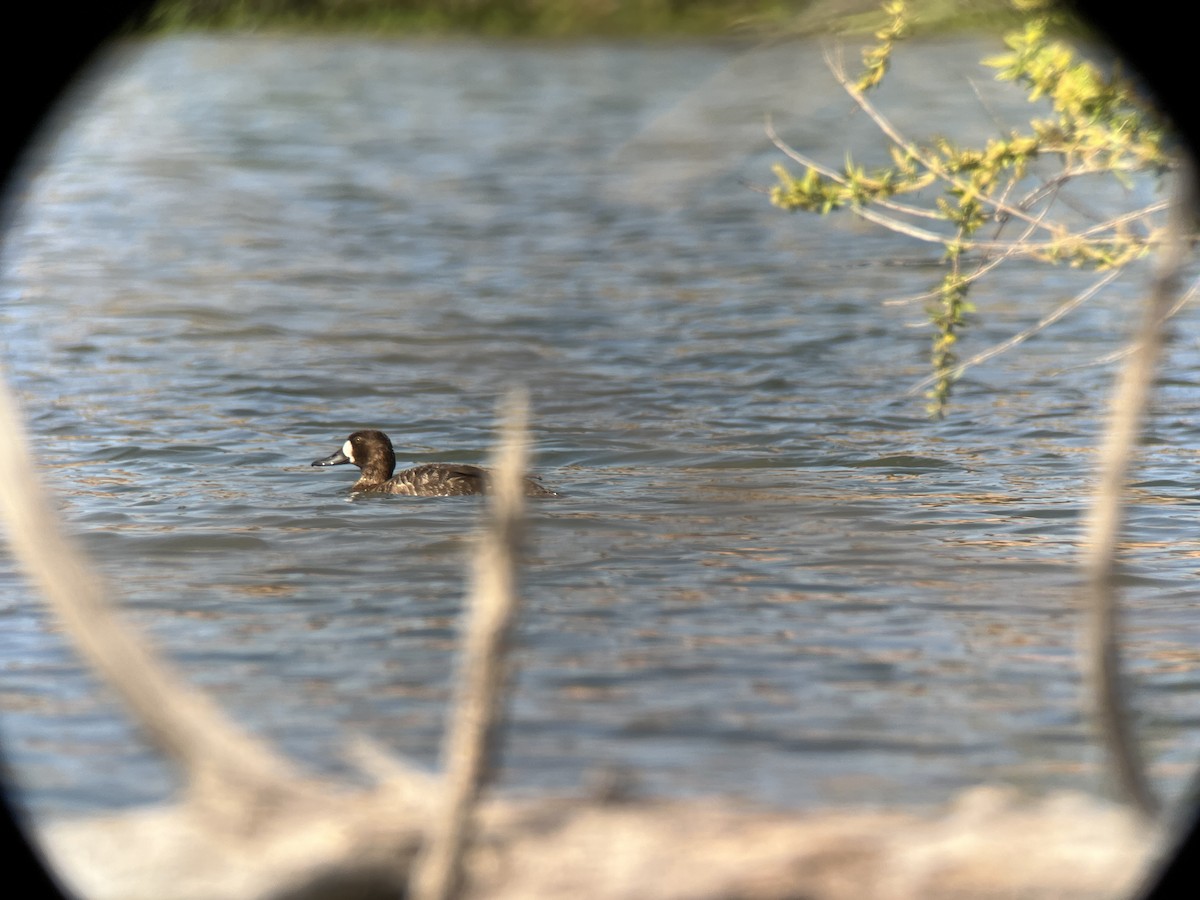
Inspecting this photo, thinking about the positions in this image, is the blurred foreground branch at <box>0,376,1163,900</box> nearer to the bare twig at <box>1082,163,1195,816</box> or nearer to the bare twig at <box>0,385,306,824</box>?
the bare twig at <box>0,385,306,824</box>

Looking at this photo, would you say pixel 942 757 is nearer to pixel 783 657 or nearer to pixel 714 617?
pixel 783 657

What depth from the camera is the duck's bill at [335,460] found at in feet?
35.2

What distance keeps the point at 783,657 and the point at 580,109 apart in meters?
23.4

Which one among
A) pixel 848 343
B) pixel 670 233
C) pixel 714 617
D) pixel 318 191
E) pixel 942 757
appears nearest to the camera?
pixel 942 757

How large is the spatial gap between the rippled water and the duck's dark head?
0.28 metres

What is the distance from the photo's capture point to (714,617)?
7.67 metres

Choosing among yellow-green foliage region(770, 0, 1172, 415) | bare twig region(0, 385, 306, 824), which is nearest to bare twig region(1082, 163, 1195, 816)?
bare twig region(0, 385, 306, 824)

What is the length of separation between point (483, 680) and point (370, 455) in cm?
700

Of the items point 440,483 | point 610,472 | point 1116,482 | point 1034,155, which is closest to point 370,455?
point 440,483

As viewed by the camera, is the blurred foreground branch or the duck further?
the duck

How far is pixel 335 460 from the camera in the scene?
1080cm

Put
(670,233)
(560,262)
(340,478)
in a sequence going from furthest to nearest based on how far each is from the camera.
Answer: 1. (670,233)
2. (560,262)
3. (340,478)

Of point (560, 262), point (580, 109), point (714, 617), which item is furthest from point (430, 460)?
point (580, 109)

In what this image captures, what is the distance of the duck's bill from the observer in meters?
10.7
